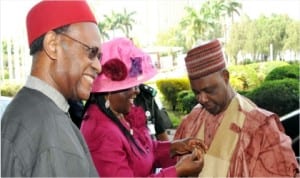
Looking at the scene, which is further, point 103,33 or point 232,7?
point 232,7

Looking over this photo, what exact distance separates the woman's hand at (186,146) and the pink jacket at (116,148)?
0.36ft

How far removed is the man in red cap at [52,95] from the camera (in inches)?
42.5

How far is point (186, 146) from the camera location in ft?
6.92

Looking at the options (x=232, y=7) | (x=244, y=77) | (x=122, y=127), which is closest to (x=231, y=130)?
(x=122, y=127)

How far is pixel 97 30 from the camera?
1275 mm

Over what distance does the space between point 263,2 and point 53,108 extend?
27.4ft

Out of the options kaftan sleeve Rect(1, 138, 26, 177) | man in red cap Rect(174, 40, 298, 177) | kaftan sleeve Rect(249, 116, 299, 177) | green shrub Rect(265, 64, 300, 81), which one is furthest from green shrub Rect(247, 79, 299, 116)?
kaftan sleeve Rect(1, 138, 26, 177)

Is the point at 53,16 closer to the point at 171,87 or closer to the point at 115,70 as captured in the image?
the point at 115,70

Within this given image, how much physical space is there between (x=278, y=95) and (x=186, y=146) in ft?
17.9

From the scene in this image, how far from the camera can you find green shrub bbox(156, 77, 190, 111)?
8395 mm

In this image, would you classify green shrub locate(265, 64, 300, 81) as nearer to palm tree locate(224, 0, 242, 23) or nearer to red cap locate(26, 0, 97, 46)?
palm tree locate(224, 0, 242, 23)

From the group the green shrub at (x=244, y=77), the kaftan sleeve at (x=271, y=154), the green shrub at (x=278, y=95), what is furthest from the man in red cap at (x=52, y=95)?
the green shrub at (x=244, y=77)

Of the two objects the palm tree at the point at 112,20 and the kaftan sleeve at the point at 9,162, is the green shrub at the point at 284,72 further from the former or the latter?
the kaftan sleeve at the point at 9,162

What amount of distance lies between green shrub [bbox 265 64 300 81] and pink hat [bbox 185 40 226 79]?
622 cm
